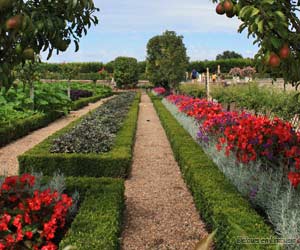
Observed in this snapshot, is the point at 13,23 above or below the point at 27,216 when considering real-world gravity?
above

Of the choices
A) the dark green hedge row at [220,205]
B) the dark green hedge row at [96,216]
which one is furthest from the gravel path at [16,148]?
the dark green hedge row at [220,205]

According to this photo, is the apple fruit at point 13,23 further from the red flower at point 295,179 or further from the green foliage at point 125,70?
the green foliage at point 125,70

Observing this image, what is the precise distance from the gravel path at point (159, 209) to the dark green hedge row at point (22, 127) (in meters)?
3.41

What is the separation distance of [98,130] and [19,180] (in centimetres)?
510

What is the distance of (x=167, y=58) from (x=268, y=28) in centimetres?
2734

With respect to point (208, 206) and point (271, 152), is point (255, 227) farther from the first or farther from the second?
point (271, 152)

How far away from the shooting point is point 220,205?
440cm

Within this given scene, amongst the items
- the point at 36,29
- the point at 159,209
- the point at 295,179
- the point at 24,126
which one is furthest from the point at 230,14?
the point at 24,126

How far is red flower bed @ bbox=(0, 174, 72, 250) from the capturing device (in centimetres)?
353

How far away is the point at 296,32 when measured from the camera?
2781 mm

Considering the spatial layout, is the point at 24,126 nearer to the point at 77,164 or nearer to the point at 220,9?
the point at 77,164

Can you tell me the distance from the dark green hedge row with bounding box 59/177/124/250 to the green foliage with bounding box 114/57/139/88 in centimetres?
4122

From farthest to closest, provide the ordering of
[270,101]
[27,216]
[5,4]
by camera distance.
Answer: [270,101] < [27,216] < [5,4]

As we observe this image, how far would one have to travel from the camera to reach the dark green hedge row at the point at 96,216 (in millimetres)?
3588
